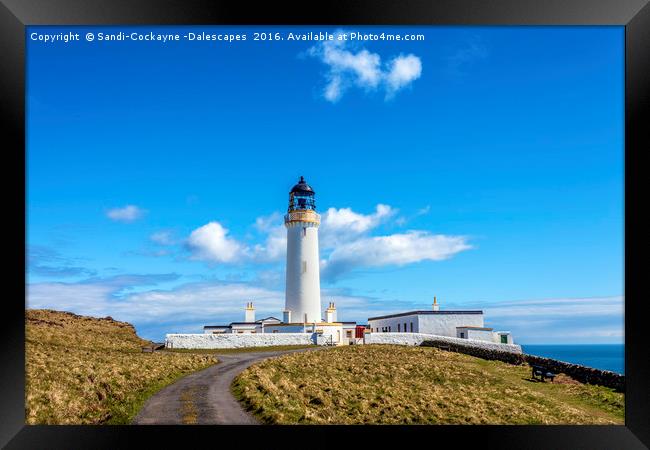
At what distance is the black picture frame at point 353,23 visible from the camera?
325 inches

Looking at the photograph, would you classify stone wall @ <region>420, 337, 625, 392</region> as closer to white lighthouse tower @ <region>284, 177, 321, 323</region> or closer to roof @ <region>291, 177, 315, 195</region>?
white lighthouse tower @ <region>284, 177, 321, 323</region>

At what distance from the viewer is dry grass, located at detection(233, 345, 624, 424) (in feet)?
41.8

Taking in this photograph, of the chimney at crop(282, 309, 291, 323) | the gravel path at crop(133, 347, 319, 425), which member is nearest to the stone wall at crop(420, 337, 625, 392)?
the chimney at crop(282, 309, 291, 323)

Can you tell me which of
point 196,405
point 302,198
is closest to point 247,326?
point 302,198

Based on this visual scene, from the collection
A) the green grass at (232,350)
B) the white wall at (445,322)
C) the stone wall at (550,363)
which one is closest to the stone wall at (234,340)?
the green grass at (232,350)

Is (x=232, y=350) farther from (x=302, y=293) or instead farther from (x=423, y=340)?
(x=423, y=340)

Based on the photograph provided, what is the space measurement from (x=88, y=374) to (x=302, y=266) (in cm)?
2147

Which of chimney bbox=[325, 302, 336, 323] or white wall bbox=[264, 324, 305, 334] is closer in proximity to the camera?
white wall bbox=[264, 324, 305, 334]

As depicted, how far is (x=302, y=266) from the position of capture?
1416 inches

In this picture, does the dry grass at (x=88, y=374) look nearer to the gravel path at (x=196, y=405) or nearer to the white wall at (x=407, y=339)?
the gravel path at (x=196, y=405)

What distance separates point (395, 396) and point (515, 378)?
8.06 metres

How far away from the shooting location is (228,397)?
12977 mm

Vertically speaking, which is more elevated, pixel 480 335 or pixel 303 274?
pixel 303 274

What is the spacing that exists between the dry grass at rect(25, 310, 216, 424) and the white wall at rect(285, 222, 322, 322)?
37.8 feet
